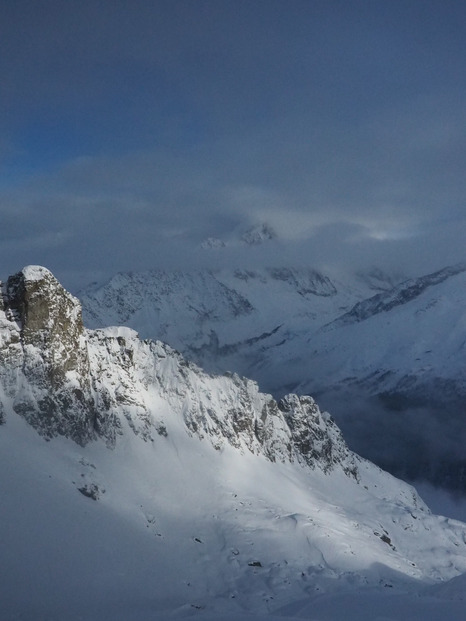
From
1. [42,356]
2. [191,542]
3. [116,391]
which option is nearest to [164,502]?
[191,542]

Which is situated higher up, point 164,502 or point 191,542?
point 164,502

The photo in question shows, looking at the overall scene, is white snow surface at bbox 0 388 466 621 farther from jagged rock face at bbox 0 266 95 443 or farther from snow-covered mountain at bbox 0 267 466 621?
jagged rock face at bbox 0 266 95 443

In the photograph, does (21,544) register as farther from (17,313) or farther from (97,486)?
(17,313)

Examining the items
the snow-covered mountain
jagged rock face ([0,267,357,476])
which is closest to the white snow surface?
the snow-covered mountain

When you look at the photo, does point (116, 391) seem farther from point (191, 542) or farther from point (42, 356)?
point (191, 542)

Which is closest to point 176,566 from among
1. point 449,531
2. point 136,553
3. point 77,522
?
point 136,553

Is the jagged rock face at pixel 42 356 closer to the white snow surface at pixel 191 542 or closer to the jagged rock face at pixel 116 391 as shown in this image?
the jagged rock face at pixel 116 391

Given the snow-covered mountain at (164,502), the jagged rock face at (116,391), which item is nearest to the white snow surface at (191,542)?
the snow-covered mountain at (164,502)
